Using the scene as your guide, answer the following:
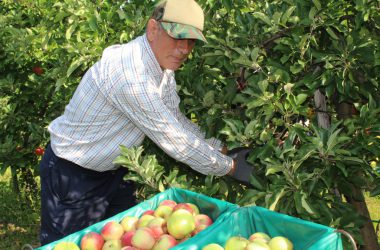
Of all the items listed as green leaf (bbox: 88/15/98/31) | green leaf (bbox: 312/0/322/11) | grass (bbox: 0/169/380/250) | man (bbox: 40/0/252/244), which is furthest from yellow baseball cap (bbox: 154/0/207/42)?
grass (bbox: 0/169/380/250)

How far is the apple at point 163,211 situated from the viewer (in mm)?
1752

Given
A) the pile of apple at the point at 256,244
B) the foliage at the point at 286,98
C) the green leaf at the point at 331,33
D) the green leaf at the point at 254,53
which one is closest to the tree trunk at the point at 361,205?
the foliage at the point at 286,98

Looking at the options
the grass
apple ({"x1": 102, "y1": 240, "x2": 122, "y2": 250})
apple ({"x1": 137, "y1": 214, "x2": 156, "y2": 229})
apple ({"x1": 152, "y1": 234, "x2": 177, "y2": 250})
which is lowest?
the grass

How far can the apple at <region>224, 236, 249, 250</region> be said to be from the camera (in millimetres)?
1486

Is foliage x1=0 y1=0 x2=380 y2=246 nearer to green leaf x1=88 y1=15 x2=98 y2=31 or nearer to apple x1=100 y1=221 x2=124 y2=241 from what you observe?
green leaf x1=88 y1=15 x2=98 y2=31

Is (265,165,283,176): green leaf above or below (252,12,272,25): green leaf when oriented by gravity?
below

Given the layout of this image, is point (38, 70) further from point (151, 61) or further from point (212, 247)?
point (212, 247)

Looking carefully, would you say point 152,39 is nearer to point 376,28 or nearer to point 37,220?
point 376,28

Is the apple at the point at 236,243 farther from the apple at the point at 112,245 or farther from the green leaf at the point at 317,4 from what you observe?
the green leaf at the point at 317,4

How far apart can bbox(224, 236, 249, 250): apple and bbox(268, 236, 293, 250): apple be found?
0.07 m

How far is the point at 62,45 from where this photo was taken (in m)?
3.03

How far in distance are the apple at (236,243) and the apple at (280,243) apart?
0.24ft

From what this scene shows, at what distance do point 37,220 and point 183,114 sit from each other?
2939 millimetres

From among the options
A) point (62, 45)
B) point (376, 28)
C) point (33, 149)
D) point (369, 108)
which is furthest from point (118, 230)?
point (33, 149)
